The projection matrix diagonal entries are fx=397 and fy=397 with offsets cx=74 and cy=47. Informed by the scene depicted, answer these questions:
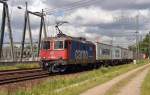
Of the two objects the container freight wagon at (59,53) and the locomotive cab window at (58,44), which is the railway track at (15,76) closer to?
the container freight wagon at (59,53)

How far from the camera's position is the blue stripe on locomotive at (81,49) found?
117 feet

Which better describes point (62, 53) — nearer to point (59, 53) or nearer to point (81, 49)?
point (59, 53)

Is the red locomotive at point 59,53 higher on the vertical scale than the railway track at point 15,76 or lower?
higher

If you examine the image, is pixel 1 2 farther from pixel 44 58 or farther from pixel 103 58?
pixel 44 58

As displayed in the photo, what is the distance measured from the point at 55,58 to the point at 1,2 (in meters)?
19.3

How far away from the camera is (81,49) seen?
38969mm

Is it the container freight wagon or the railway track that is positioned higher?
the container freight wagon

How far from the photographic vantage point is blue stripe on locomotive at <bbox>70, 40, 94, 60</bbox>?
1400 inches

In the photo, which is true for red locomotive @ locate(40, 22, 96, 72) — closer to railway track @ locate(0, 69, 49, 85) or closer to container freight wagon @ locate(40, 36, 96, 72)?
container freight wagon @ locate(40, 36, 96, 72)

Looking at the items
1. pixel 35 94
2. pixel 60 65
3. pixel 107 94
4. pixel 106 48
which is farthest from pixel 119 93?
pixel 106 48

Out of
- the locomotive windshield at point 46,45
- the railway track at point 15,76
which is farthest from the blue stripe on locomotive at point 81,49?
the railway track at point 15,76

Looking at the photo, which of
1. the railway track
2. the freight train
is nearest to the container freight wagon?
the freight train

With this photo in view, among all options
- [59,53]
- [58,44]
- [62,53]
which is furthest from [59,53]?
[58,44]

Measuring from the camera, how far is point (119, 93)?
60.2 ft
